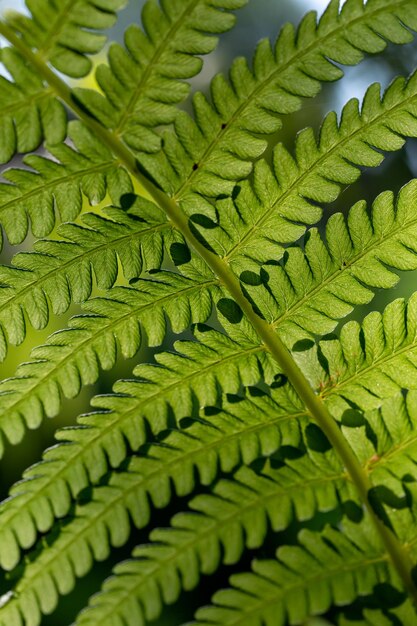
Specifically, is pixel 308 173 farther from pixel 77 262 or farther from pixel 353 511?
pixel 353 511

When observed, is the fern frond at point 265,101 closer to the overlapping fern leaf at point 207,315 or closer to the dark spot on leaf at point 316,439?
the overlapping fern leaf at point 207,315

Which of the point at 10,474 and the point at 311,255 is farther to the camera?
the point at 10,474

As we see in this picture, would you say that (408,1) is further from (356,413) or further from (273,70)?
(356,413)

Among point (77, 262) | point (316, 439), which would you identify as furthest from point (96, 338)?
point (316, 439)

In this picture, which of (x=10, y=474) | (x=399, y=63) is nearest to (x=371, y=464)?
(x=10, y=474)

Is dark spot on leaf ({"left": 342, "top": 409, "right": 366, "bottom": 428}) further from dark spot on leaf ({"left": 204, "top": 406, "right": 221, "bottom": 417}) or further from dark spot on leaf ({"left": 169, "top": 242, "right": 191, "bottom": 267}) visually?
dark spot on leaf ({"left": 169, "top": 242, "right": 191, "bottom": 267})
